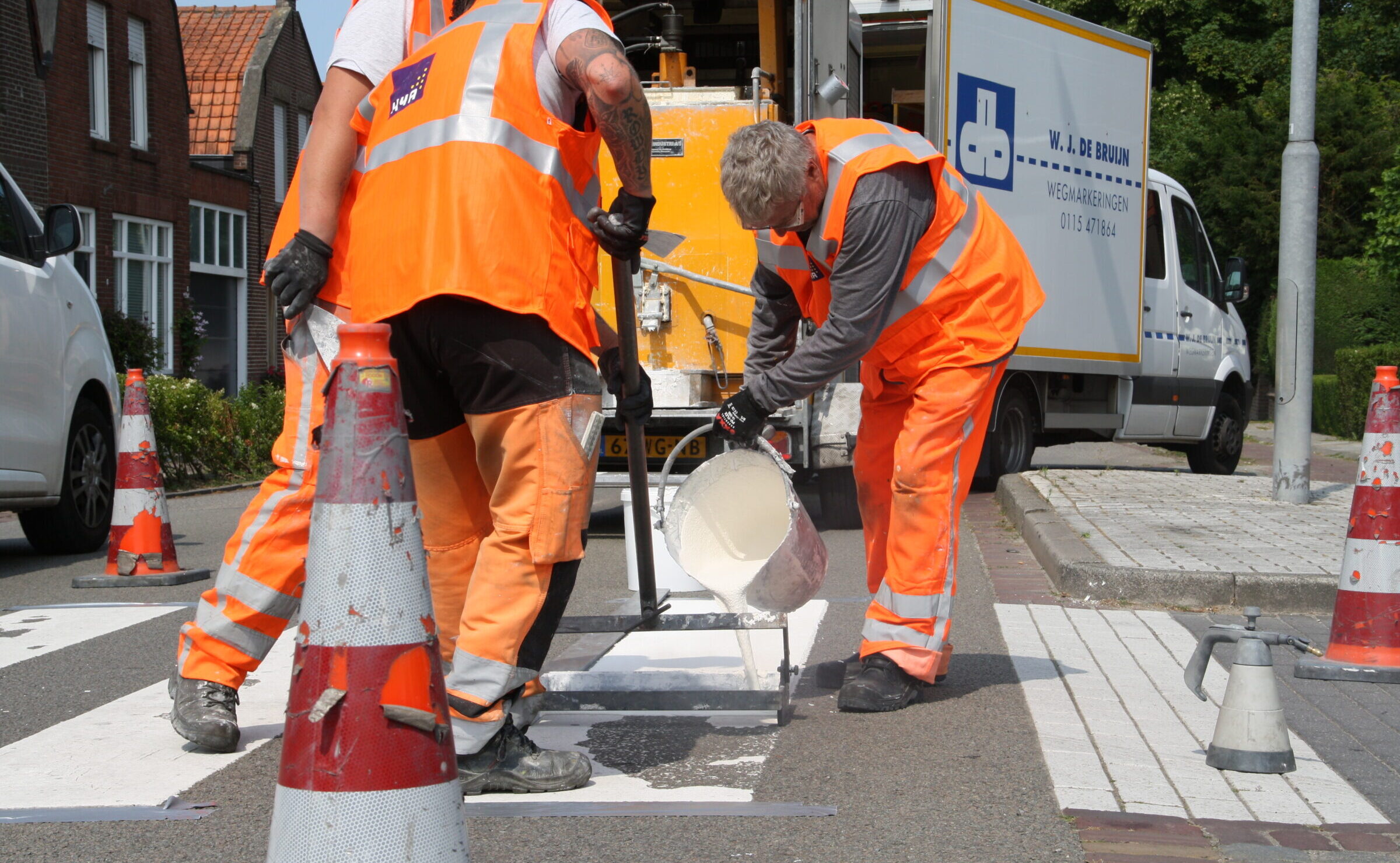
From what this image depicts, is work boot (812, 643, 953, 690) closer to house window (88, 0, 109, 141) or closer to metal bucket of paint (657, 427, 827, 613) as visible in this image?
metal bucket of paint (657, 427, 827, 613)

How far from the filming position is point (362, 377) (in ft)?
7.20

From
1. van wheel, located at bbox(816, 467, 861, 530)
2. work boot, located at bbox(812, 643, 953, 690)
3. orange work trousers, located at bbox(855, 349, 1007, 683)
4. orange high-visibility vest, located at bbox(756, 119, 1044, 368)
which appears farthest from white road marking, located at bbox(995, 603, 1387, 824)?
van wheel, located at bbox(816, 467, 861, 530)

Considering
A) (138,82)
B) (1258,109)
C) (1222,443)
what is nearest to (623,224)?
(1222,443)

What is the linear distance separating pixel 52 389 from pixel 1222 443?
10.8 metres

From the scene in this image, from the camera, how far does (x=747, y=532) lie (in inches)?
184

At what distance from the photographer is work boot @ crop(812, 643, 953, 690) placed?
4.47 metres

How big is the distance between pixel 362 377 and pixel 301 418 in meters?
1.59

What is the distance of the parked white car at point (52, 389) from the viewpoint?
7.17 metres

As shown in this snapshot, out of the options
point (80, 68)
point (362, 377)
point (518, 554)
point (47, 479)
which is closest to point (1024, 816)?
point (518, 554)

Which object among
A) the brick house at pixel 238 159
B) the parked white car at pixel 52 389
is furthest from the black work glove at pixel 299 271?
the brick house at pixel 238 159

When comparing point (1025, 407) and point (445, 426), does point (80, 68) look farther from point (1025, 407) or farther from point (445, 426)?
point (445, 426)

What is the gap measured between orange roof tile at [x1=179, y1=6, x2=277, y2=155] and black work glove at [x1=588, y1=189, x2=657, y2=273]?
23849 millimetres

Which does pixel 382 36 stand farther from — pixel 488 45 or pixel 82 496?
pixel 82 496

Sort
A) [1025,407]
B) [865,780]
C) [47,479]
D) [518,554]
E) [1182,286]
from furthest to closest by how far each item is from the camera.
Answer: [1182,286] < [1025,407] < [47,479] < [865,780] < [518,554]
